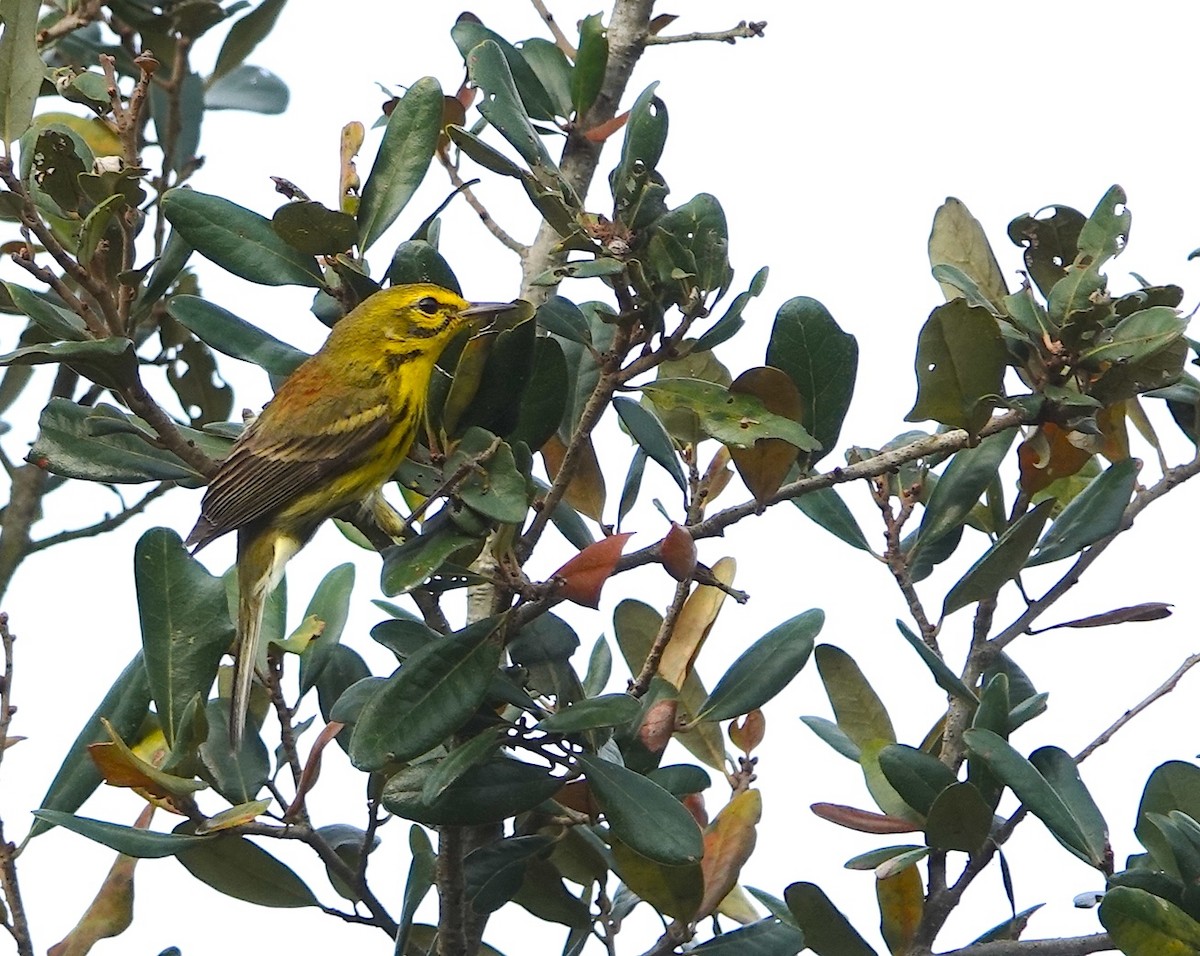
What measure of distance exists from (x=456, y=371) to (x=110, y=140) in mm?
2470

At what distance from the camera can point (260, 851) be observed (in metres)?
2.88

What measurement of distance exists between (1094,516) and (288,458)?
7.39 feet

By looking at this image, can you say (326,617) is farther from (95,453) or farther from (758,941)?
(758,941)

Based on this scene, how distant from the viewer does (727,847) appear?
2727mm

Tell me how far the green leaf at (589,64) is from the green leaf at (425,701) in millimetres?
1188

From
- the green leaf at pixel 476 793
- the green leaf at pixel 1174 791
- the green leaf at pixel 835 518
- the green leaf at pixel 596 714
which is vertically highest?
the green leaf at pixel 835 518

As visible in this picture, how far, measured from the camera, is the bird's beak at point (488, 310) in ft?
8.96

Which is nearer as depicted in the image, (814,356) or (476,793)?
(476,793)

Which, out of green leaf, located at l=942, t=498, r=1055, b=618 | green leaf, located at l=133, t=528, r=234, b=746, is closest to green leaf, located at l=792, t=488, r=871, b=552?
green leaf, located at l=942, t=498, r=1055, b=618

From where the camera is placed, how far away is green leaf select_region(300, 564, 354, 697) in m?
3.03

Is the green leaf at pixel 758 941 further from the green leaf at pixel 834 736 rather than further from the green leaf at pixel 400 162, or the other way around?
the green leaf at pixel 400 162

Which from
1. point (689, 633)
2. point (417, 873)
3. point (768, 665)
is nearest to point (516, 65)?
point (689, 633)

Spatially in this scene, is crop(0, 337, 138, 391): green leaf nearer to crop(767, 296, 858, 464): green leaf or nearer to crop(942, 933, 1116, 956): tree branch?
crop(767, 296, 858, 464): green leaf

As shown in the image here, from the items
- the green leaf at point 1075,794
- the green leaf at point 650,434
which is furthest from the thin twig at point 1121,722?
the green leaf at point 650,434
